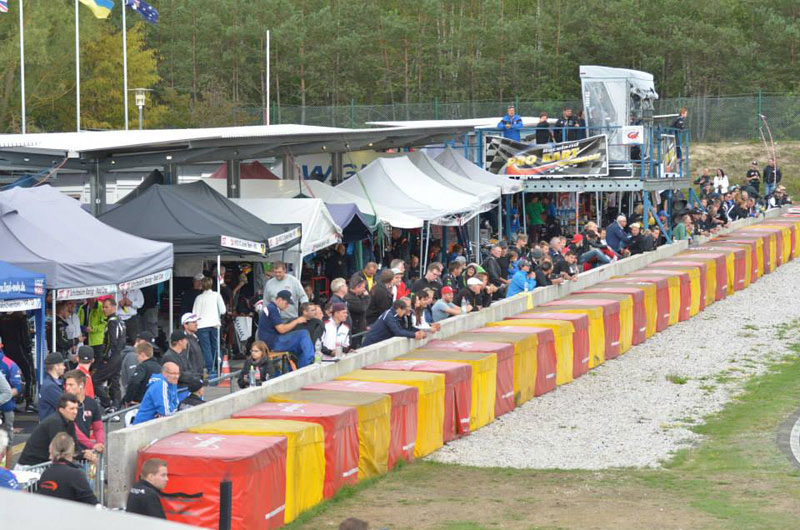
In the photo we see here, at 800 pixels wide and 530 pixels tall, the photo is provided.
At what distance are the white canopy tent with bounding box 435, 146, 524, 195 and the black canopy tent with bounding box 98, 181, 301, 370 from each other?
41.0 feet

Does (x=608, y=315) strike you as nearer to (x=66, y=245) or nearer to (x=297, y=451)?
(x=66, y=245)

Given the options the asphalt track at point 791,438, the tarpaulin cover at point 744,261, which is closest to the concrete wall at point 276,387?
the asphalt track at point 791,438

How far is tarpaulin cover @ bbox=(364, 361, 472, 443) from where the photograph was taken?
15562 mm

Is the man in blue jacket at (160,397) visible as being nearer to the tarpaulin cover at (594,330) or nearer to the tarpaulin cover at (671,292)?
the tarpaulin cover at (594,330)

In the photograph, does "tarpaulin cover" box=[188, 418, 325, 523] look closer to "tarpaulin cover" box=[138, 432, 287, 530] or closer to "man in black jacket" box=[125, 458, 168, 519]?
"tarpaulin cover" box=[138, 432, 287, 530]

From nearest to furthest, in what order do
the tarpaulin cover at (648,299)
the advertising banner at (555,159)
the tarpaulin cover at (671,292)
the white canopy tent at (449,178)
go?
the tarpaulin cover at (648,299)
the tarpaulin cover at (671,292)
the white canopy tent at (449,178)
the advertising banner at (555,159)

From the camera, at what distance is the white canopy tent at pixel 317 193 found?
24.8 meters

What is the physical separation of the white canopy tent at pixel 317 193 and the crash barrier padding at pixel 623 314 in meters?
3.52

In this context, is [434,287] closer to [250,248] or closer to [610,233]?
[250,248]

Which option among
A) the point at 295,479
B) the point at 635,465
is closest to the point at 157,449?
the point at 295,479

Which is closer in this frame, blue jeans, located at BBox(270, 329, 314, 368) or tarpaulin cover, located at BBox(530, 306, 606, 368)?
blue jeans, located at BBox(270, 329, 314, 368)

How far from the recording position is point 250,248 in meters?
19.0

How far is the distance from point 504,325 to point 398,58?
2311 inches

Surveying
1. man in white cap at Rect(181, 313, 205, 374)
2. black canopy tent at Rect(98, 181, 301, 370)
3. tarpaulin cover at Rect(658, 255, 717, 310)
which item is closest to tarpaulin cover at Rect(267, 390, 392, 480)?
man in white cap at Rect(181, 313, 205, 374)
